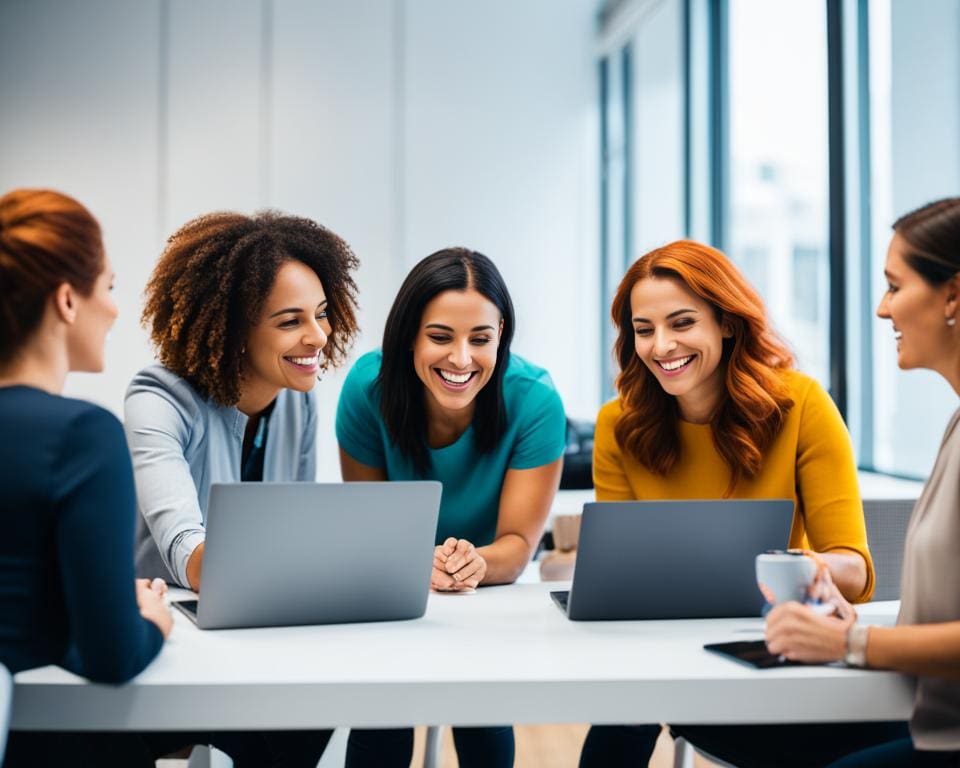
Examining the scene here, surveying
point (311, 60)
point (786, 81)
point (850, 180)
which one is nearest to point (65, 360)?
point (850, 180)

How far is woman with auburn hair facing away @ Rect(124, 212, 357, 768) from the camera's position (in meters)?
1.74

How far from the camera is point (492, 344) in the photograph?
80.4 inches

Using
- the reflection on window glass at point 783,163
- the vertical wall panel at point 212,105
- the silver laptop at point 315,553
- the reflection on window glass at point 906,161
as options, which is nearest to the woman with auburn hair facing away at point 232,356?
→ the silver laptop at point 315,553

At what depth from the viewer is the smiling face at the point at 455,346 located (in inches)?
78.9

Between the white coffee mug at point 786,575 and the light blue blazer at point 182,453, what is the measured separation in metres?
0.88

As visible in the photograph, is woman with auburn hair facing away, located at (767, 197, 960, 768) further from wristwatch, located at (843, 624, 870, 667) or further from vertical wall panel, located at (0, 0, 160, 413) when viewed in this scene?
vertical wall panel, located at (0, 0, 160, 413)

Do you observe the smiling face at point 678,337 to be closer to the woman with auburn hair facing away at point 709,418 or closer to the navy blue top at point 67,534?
the woman with auburn hair facing away at point 709,418

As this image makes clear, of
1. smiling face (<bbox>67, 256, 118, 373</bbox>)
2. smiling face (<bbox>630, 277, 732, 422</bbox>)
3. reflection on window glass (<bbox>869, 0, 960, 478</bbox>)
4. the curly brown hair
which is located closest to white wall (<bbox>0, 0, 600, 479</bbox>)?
reflection on window glass (<bbox>869, 0, 960, 478</bbox>)

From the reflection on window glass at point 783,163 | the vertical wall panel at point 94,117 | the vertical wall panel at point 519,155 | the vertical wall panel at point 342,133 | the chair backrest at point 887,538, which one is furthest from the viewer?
the vertical wall panel at point 519,155

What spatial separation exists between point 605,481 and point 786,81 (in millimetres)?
2733

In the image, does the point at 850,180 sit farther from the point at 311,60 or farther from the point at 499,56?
the point at 311,60

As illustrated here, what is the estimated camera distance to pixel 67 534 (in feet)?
3.46

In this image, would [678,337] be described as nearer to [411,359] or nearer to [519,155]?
[411,359]

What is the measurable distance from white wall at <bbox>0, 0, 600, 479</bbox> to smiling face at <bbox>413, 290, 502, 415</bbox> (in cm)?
375
